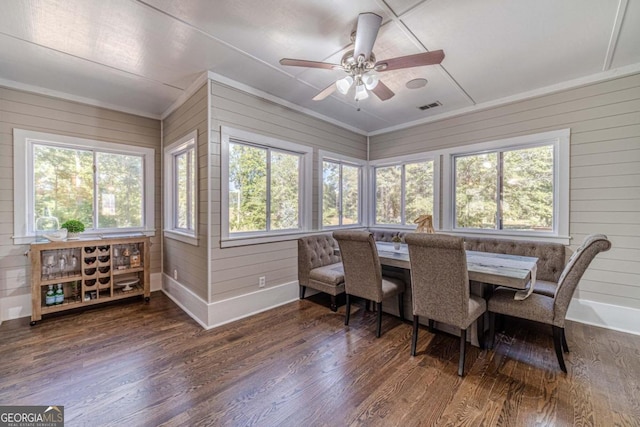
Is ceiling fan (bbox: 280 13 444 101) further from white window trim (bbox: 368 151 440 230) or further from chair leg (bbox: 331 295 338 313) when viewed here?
chair leg (bbox: 331 295 338 313)

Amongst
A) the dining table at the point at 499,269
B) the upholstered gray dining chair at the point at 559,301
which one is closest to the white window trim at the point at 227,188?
the dining table at the point at 499,269

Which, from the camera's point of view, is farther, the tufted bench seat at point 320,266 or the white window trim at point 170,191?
the white window trim at point 170,191

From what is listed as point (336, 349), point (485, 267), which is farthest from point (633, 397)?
point (336, 349)

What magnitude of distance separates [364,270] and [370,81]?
1.78m

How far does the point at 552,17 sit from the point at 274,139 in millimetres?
2874

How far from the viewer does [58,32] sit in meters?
2.22

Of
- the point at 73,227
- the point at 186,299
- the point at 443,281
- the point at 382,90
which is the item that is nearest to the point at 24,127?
the point at 73,227

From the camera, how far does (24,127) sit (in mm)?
3145

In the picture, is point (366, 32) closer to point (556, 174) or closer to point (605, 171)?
point (556, 174)

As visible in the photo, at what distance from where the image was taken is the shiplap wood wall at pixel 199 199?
9.83 feet

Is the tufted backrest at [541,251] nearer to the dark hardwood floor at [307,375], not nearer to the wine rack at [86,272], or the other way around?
the dark hardwood floor at [307,375]

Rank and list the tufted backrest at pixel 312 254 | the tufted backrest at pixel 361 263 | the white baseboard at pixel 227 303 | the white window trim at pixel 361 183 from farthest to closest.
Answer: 1. the white window trim at pixel 361 183
2. the tufted backrest at pixel 312 254
3. the white baseboard at pixel 227 303
4. the tufted backrest at pixel 361 263

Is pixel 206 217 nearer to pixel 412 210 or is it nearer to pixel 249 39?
pixel 249 39
